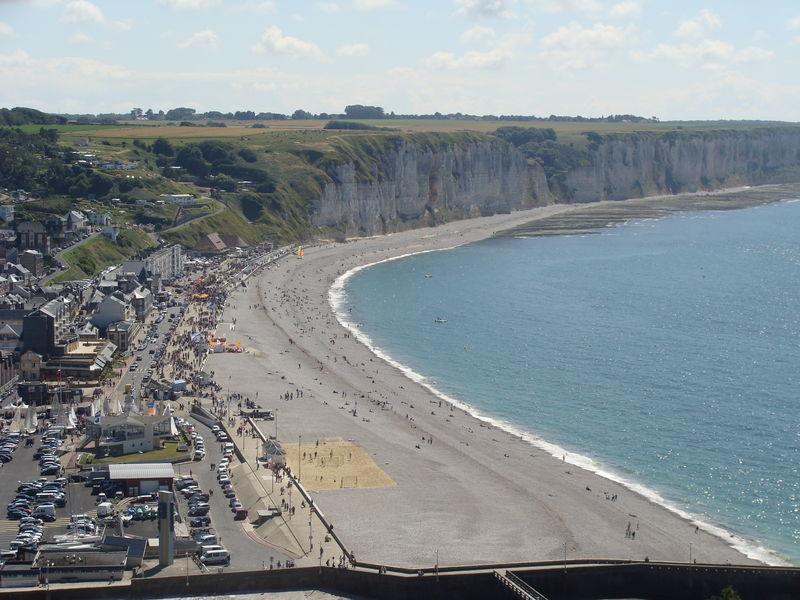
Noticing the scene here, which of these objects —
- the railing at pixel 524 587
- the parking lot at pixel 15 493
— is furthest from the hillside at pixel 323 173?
the railing at pixel 524 587

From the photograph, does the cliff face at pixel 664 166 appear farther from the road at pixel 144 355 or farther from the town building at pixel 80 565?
the town building at pixel 80 565

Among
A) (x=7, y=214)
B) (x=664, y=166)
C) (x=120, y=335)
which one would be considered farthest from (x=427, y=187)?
(x=120, y=335)

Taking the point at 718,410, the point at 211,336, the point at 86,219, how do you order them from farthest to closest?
the point at 86,219, the point at 211,336, the point at 718,410

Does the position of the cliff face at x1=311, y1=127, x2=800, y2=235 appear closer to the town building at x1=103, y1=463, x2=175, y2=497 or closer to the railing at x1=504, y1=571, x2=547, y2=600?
the town building at x1=103, y1=463, x2=175, y2=497

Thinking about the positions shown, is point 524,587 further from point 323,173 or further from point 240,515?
point 323,173

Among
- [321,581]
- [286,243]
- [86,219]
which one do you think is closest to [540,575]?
[321,581]

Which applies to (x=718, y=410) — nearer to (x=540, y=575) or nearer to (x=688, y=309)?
(x=540, y=575)
